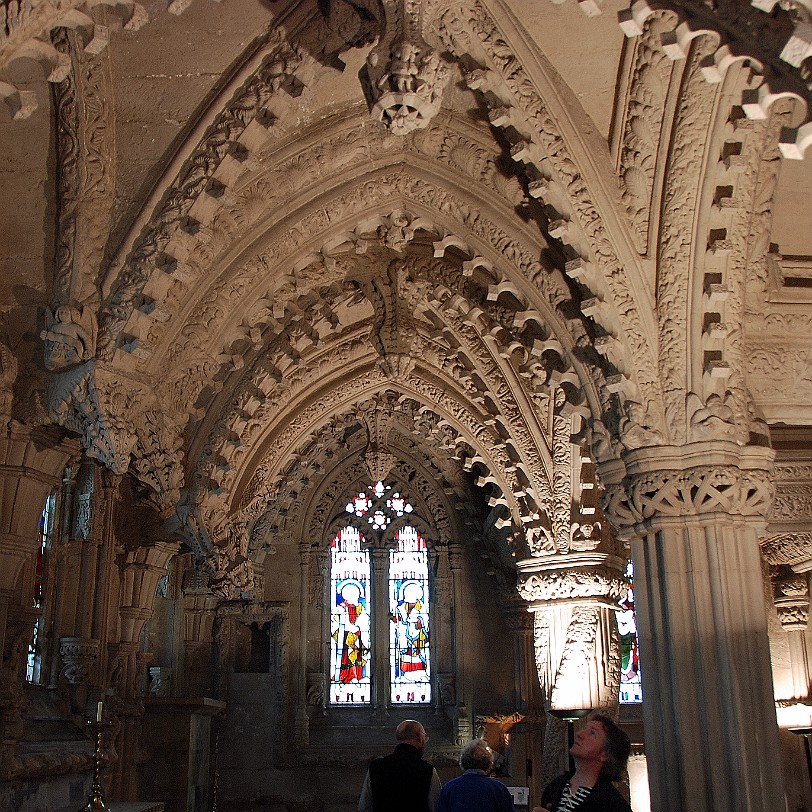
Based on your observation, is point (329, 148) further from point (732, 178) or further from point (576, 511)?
point (576, 511)

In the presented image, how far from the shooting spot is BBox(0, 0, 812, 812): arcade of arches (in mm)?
6648

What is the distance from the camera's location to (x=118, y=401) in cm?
719

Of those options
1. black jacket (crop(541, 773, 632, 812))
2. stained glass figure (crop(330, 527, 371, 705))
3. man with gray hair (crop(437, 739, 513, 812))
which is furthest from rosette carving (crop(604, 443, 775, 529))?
stained glass figure (crop(330, 527, 371, 705))

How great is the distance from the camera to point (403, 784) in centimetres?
551

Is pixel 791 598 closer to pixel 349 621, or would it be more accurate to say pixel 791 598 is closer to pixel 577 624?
pixel 577 624

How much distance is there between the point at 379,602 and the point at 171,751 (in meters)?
6.68

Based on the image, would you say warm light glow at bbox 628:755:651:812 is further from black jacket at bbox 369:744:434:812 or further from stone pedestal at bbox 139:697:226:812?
black jacket at bbox 369:744:434:812

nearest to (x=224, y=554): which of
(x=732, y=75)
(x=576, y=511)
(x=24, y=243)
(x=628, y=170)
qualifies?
(x=576, y=511)

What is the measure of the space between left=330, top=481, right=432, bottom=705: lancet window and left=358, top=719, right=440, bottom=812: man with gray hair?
12971mm

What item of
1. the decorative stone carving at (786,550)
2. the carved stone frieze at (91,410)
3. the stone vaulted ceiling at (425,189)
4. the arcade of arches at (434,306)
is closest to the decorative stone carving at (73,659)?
the arcade of arches at (434,306)

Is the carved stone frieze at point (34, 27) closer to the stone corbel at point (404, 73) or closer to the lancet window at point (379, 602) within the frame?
the stone corbel at point (404, 73)

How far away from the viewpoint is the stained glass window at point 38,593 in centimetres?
1050

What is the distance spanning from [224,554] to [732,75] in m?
8.25

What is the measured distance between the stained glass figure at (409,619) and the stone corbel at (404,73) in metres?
13.1
